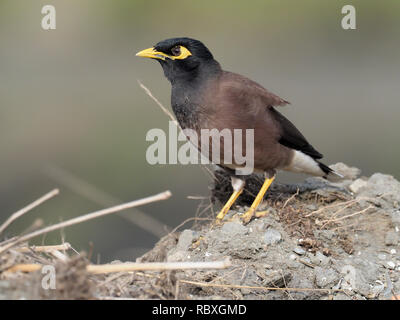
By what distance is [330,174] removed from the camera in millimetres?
7645

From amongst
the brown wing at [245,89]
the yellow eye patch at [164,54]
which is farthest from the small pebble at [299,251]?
the yellow eye patch at [164,54]

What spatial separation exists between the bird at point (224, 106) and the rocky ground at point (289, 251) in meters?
0.30

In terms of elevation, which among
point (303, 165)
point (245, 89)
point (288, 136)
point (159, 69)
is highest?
point (245, 89)

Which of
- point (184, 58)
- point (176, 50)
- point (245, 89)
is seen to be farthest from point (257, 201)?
point (176, 50)

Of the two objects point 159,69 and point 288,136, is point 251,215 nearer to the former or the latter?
point 288,136

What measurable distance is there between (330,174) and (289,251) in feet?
5.84

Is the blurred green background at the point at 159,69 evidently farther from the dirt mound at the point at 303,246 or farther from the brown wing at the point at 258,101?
the dirt mound at the point at 303,246

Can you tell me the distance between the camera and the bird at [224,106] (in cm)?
667

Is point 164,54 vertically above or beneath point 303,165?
above

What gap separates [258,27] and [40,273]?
16126mm

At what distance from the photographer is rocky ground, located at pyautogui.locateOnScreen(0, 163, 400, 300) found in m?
5.09

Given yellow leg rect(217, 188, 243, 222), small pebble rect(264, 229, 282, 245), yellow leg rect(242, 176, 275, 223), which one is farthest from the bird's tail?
small pebble rect(264, 229, 282, 245)

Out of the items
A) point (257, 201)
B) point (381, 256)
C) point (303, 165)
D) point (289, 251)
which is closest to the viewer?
point (289, 251)

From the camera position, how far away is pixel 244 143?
22.2 ft
